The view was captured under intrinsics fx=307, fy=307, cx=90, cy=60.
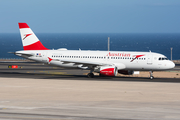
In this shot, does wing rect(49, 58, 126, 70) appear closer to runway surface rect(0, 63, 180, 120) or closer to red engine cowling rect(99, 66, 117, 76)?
red engine cowling rect(99, 66, 117, 76)

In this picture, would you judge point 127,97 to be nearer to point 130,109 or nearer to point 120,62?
point 130,109

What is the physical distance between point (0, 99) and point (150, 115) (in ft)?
46.9

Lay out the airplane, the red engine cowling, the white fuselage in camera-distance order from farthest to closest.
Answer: the white fuselage → the airplane → the red engine cowling

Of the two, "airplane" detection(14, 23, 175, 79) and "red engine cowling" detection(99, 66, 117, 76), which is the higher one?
"airplane" detection(14, 23, 175, 79)

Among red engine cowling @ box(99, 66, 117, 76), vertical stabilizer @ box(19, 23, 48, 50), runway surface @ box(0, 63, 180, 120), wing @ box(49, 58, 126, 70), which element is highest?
vertical stabilizer @ box(19, 23, 48, 50)

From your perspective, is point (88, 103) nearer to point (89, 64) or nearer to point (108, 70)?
point (108, 70)

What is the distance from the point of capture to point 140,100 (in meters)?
29.1

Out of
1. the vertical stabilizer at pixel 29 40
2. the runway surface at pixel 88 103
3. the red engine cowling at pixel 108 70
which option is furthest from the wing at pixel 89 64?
the runway surface at pixel 88 103

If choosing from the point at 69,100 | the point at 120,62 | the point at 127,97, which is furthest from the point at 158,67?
the point at 69,100

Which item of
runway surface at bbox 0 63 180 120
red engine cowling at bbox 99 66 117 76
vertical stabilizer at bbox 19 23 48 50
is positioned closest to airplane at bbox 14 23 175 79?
red engine cowling at bbox 99 66 117 76

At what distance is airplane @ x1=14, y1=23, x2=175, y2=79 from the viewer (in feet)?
161

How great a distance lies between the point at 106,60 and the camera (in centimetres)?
5038

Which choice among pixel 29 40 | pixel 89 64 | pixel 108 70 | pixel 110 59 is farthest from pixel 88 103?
pixel 29 40

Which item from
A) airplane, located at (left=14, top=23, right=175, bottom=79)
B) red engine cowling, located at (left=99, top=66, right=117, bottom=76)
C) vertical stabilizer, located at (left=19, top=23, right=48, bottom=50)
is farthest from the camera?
vertical stabilizer, located at (left=19, top=23, right=48, bottom=50)
